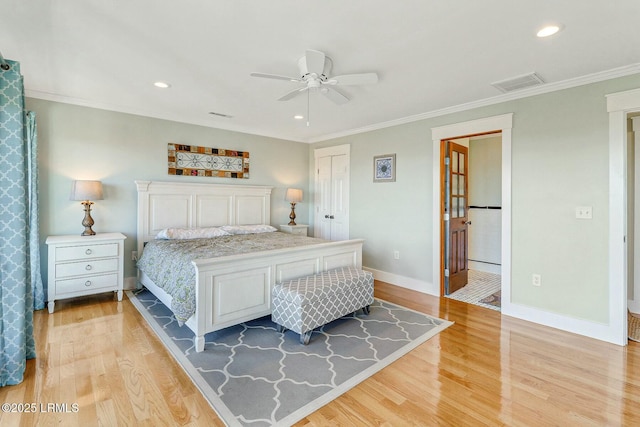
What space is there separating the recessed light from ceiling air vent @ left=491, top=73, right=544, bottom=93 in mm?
714

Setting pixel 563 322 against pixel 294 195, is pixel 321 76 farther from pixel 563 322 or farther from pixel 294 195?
pixel 563 322

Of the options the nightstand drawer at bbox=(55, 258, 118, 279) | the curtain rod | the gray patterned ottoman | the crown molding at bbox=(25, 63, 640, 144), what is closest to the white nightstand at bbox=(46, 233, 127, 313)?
the nightstand drawer at bbox=(55, 258, 118, 279)

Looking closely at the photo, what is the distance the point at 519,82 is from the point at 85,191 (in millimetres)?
4659

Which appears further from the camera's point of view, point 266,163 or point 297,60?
point 266,163

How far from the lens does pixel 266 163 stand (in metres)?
5.28

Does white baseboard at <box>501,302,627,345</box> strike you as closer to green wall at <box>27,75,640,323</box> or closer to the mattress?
green wall at <box>27,75,640,323</box>

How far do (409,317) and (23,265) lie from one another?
3.22 metres

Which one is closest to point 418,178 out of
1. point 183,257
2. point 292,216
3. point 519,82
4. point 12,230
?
point 519,82

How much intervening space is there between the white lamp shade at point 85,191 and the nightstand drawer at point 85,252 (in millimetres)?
548

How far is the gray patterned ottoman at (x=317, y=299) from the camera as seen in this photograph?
259cm

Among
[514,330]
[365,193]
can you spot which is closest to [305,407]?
[514,330]

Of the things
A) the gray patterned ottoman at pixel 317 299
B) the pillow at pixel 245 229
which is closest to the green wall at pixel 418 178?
the pillow at pixel 245 229

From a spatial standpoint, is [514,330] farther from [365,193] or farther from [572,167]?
[365,193]

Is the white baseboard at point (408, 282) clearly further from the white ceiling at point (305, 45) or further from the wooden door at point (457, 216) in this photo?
the white ceiling at point (305, 45)
